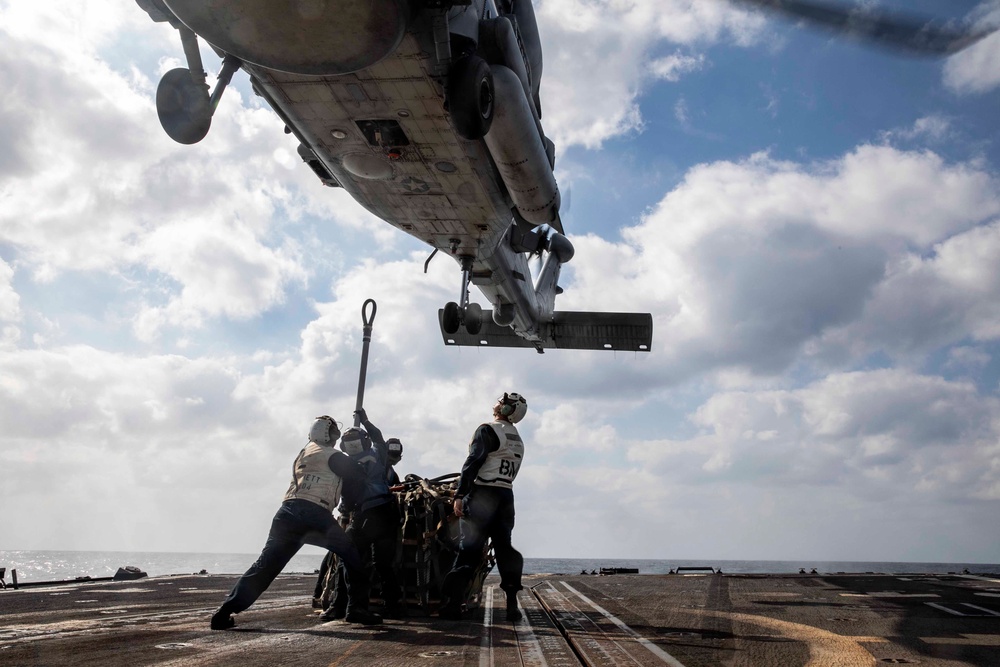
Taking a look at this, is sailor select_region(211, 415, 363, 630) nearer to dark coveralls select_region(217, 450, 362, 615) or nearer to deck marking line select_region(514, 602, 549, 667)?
dark coveralls select_region(217, 450, 362, 615)

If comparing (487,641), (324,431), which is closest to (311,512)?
(324,431)

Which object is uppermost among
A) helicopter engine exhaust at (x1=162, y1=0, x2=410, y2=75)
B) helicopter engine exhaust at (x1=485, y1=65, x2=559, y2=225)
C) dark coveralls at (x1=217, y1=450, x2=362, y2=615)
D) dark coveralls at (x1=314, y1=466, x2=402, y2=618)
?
helicopter engine exhaust at (x1=485, y1=65, x2=559, y2=225)

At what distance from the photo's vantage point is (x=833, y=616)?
239 inches

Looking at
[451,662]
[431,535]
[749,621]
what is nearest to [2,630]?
[431,535]

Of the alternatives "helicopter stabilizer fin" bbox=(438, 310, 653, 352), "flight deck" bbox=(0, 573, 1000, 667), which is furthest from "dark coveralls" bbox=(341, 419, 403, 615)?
"helicopter stabilizer fin" bbox=(438, 310, 653, 352)

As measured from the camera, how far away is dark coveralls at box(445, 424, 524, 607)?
6.06m

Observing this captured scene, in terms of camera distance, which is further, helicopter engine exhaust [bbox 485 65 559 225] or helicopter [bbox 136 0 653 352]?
→ helicopter engine exhaust [bbox 485 65 559 225]

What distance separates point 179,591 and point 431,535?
595 cm

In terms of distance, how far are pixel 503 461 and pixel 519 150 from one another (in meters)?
4.86

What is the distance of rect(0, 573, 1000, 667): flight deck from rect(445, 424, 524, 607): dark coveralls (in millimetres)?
340

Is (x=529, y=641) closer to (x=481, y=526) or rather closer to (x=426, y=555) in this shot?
(x=481, y=526)

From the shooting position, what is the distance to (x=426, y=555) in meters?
6.53

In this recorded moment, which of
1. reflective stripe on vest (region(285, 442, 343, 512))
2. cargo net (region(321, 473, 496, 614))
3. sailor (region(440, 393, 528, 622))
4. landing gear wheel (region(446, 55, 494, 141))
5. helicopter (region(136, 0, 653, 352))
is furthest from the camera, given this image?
landing gear wheel (region(446, 55, 494, 141))

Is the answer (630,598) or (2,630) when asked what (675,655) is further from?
(2,630)
